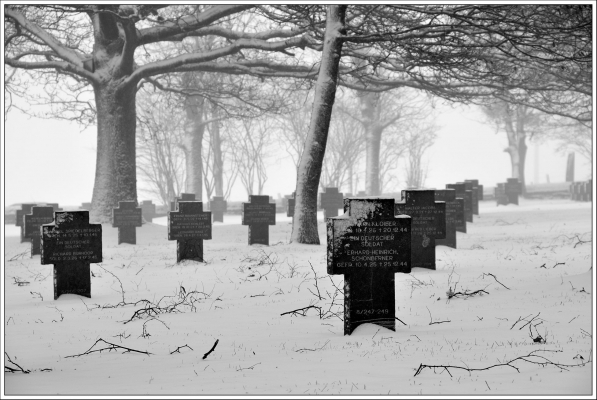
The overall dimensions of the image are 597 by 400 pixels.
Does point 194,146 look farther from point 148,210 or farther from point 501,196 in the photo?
point 501,196

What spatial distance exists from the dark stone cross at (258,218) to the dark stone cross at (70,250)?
6721 millimetres

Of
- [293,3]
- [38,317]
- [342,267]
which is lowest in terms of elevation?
[38,317]

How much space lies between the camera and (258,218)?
16.1 m

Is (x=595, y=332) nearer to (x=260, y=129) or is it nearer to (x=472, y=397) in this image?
(x=472, y=397)

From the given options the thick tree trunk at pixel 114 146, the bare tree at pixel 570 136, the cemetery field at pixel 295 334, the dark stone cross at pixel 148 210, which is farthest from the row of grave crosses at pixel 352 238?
the bare tree at pixel 570 136

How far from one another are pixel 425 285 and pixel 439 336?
3.01 meters

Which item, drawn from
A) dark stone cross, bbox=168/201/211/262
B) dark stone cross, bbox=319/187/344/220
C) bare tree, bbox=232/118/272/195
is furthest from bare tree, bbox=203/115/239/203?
dark stone cross, bbox=168/201/211/262

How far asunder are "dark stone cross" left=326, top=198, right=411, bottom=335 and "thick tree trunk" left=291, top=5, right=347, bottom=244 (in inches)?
302

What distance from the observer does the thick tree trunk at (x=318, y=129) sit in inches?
560

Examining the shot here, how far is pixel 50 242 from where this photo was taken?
30.3 ft

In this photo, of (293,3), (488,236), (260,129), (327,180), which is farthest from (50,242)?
(327,180)

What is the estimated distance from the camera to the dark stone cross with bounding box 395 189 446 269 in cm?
1081

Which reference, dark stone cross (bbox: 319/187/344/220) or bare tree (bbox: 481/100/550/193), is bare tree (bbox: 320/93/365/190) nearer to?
bare tree (bbox: 481/100/550/193)

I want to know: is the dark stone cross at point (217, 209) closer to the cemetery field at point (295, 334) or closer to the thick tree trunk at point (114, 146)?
the thick tree trunk at point (114, 146)
